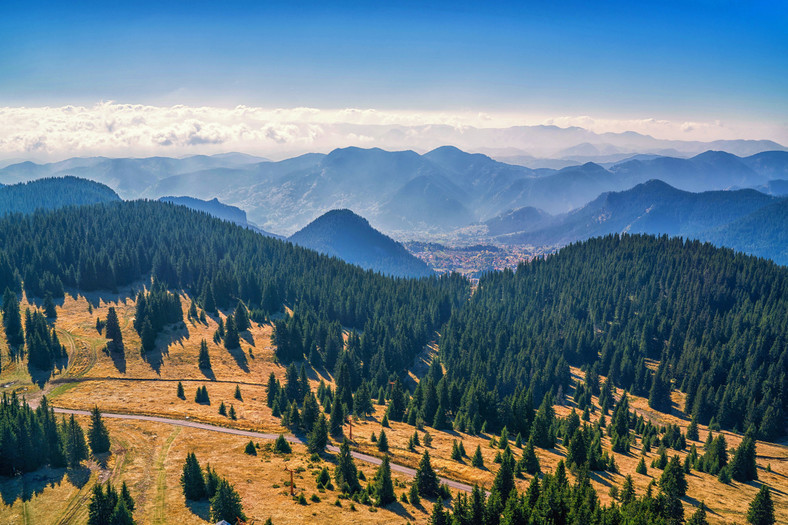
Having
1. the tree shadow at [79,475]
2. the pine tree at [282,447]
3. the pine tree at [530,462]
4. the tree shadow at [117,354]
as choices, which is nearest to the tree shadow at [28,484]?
the tree shadow at [79,475]

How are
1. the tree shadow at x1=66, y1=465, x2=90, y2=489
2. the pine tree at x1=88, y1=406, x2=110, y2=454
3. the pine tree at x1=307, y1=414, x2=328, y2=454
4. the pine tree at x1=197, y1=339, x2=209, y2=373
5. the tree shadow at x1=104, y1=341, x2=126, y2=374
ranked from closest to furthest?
the tree shadow at x1=66, y1=465, x2=90, y2=489 < the pine tree at x1=88, y1=406, x2=110, y2=454 < the pine tree at x1=307, y1=414, x2=328, y2=454 < the tree shadow at x1=104, y1=341, x2=126, y2=374 < the pine tree at x1=197, y1=339, x2=209, y2=373

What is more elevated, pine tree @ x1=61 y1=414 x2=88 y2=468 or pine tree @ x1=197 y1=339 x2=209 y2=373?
pine tree @ x1=61 y1=414 x2=88 y2=468

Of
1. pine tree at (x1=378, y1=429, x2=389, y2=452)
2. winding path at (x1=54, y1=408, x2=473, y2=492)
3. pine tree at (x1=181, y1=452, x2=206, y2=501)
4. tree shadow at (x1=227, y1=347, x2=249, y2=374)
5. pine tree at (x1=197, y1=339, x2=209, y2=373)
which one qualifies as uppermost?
pine tree at (x1=181, y1=452, x2=206, y2=501)

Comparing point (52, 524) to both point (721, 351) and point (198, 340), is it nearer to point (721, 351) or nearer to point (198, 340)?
point (198, 340)

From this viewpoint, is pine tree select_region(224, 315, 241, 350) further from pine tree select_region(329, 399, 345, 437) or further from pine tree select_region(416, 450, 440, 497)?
pine tree select_region(416, 450, 440, 497)

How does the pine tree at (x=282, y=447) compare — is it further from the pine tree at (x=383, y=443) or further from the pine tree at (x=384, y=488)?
the pine tree at (x=384, y=488)

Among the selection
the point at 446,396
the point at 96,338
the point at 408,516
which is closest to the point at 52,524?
the point at 408,516

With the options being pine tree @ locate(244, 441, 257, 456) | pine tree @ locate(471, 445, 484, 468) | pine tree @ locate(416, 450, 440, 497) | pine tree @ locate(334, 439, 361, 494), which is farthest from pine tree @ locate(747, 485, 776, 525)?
pine tree @ locate(244, 441, 257, 456)

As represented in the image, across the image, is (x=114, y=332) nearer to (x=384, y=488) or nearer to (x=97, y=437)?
(x=97, y=437)
